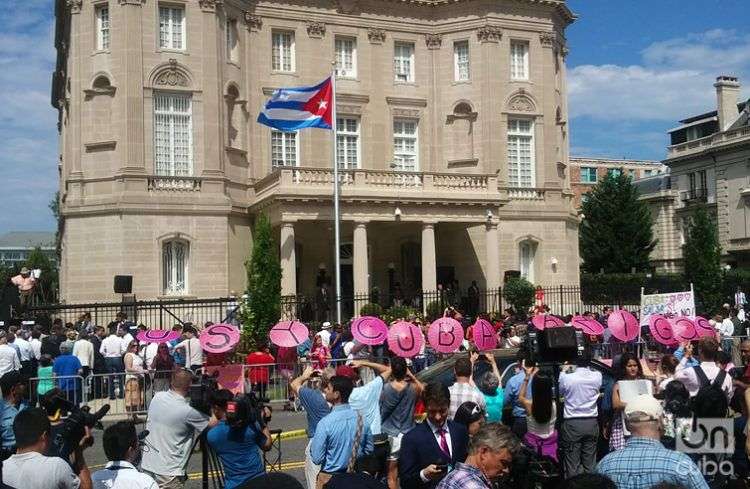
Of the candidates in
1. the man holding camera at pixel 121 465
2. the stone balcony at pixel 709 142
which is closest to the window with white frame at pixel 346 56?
the man holding camera at pixel 121 465

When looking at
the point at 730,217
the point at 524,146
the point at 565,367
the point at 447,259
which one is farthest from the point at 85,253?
the point at 730,217

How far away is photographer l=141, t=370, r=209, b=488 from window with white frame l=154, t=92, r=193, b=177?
2853 cm

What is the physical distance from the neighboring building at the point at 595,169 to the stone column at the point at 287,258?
58943mm

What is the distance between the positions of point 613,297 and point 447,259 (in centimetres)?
1057

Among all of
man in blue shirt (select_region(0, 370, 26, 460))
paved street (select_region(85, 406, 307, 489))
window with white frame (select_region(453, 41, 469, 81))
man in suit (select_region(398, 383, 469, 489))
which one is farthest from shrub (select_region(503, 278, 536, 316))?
man in suit (select_region(398, 383, 469, 489))

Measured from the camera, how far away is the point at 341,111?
41406 mm

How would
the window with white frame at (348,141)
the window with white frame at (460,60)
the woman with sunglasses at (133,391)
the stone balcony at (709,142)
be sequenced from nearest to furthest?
the woman with sunglasses at (133,391)
the window with white frame at (348,141)
the window with white frame at (460,60)
the stone balcony at (709,142)

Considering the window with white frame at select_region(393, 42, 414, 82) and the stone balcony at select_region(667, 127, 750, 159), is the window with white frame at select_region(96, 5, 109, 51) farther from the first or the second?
the stone balcony at select_region(667, 127, 750, 159)

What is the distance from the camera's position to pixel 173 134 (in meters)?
37.3

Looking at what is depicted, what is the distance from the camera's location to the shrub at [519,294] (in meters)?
38.6

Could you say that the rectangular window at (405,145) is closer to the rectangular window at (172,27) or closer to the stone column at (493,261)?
the stone column at (493,261)

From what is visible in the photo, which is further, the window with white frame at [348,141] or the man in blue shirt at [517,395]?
the window with white frame at [348,141]

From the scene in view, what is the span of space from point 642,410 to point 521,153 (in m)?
37.4

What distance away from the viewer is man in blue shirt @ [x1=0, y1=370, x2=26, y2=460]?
9414 mm
